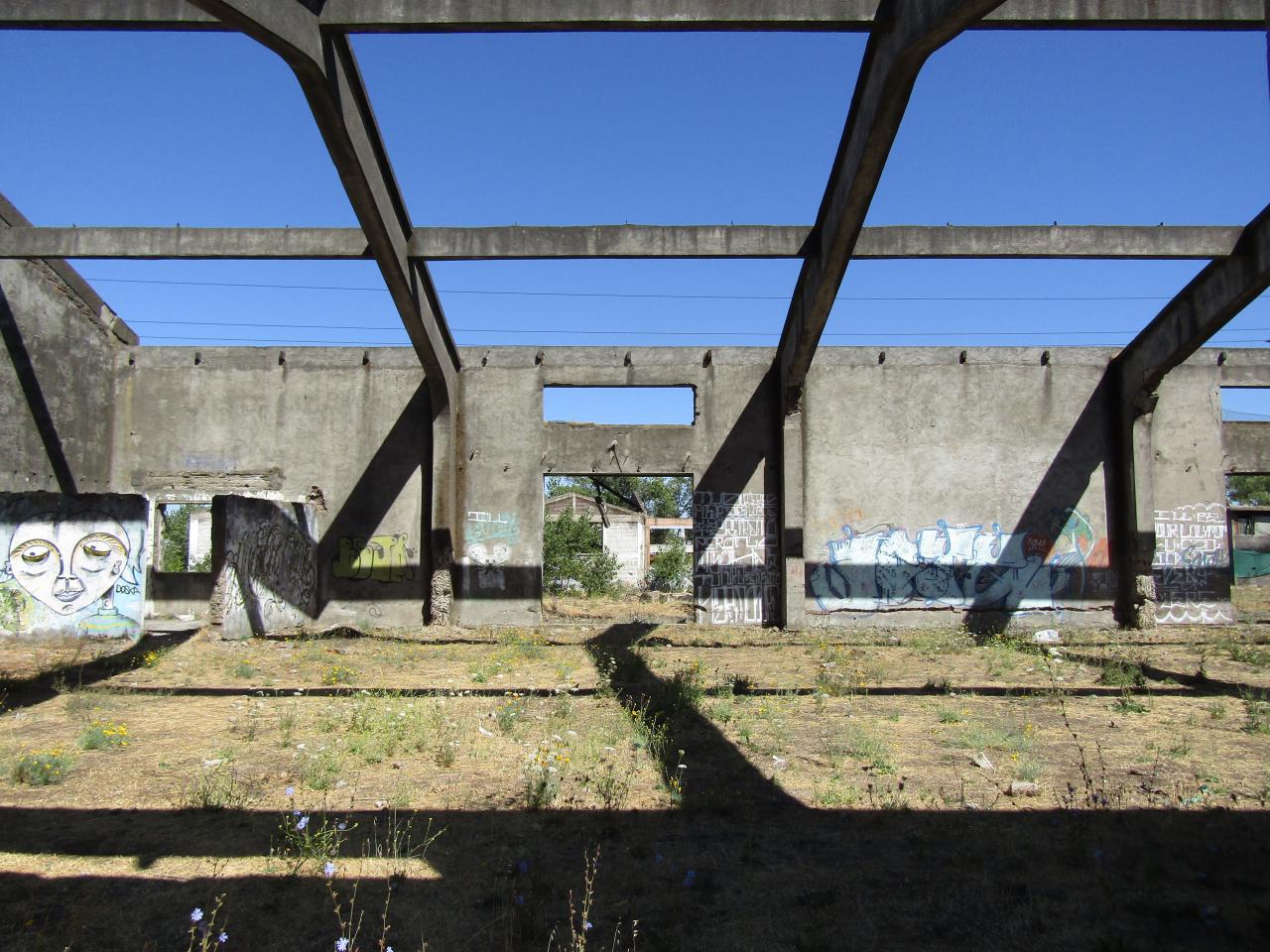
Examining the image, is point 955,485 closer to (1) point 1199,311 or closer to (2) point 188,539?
(1) point 1199,311

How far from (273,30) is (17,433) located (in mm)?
9133

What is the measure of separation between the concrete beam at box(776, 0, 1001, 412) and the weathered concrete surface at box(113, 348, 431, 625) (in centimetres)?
685

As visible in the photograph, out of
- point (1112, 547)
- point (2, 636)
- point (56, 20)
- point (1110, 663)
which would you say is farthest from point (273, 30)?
point (1112, 547)

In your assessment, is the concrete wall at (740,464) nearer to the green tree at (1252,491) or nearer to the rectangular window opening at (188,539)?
the rectangular window opening at (188,539)

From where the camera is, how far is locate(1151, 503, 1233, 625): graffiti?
14695mm

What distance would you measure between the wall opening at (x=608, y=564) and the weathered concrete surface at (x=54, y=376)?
799 centimetres

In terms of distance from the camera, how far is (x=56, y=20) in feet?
27.2

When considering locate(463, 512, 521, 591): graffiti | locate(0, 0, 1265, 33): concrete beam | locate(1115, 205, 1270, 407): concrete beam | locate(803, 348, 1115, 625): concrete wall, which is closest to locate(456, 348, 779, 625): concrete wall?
locate(463, 512, 521, 591): graffiti

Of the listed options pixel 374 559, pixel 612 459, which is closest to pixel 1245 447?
pixel 612 459

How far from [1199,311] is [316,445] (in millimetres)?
14435

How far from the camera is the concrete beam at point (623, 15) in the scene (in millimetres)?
7797

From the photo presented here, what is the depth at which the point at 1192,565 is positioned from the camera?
14758mm

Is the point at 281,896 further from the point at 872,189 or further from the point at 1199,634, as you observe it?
the point at 1199,634

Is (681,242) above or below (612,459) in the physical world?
above
